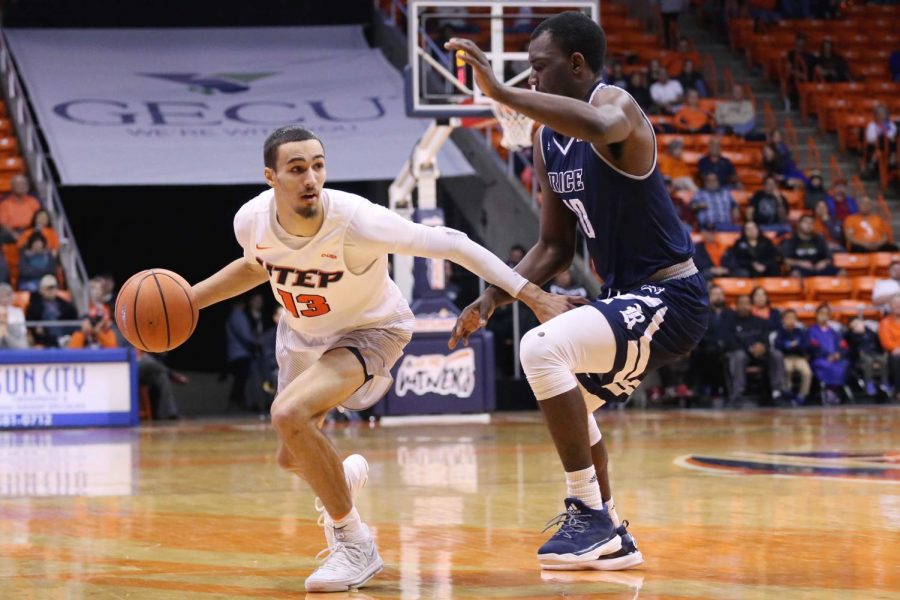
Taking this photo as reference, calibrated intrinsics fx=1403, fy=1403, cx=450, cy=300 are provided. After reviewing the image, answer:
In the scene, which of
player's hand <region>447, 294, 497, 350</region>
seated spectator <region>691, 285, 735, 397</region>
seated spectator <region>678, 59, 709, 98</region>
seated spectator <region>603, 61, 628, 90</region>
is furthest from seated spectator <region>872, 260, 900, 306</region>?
player's hand <region>447, 294, 497, 350</region>

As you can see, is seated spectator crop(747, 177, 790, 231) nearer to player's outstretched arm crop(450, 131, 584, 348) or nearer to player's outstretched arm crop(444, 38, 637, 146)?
player's outstretched arm crop(450, 131, 584, 348)

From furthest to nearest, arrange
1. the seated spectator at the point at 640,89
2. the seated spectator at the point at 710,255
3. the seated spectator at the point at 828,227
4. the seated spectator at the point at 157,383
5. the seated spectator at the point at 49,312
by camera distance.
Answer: the seated spectator at the point at 640,89 → the seated spectator at the point at 828,227 → the seated spectator at the point at 710,255 → the seated spectator at the point at 157,383 → the seated spectator at the point at 49,312

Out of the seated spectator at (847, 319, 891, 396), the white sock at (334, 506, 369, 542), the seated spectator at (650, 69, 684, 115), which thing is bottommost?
the seated spectator at (847, 319, 891, 396)

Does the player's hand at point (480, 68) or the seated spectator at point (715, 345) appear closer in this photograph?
the player's hand at point (480, 68)

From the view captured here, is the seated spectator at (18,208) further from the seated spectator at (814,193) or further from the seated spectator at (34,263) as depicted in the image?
the seated spectator at (814,193)

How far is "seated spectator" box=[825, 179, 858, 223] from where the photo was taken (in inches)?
818

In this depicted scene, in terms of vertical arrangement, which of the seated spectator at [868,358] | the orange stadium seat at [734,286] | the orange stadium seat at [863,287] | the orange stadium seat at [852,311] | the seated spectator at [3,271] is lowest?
the seated spectator at [868,358]

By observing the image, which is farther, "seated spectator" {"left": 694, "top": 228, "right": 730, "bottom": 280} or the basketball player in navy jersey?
"seated spectator" {"left": 694, "top": 228, "right": 730, "bottom": 280}

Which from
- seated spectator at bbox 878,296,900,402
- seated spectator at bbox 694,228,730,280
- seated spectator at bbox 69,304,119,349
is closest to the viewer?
seated spectator at bbox 69,304,119,349

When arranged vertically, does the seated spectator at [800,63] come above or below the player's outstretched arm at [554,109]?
below

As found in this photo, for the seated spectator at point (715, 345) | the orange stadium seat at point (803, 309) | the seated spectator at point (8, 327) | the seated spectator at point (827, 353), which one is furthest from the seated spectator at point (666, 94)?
the seated spectator at point (8, 327)

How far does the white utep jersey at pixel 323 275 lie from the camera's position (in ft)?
17.6

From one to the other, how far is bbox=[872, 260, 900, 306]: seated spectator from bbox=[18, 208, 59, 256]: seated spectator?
35.4 feet

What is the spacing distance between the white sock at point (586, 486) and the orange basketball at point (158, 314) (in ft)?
5.56
